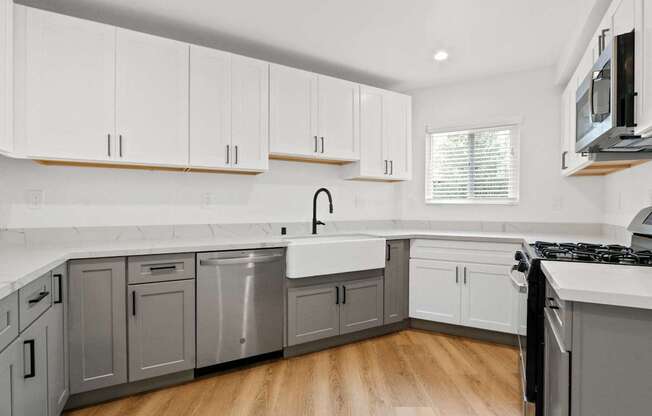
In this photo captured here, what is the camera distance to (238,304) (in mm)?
2650

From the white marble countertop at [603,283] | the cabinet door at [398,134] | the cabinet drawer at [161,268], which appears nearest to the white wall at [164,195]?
the cabinet door at [398,134]

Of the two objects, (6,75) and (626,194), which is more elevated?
(6,75)

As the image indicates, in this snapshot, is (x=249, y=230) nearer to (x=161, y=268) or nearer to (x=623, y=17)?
(x=161, y=268)

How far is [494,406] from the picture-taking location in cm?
222

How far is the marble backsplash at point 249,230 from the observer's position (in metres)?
2.54

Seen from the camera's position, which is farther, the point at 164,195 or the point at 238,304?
the point at 164,195

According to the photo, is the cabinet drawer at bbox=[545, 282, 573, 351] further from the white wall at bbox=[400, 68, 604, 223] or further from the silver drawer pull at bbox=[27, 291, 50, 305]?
the white wall at bbox=[400, 68, 604, 223]

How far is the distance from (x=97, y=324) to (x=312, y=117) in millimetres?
2232

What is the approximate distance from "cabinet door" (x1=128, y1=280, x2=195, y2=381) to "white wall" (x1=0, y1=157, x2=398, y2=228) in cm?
73

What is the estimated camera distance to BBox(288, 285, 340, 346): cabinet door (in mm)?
2893

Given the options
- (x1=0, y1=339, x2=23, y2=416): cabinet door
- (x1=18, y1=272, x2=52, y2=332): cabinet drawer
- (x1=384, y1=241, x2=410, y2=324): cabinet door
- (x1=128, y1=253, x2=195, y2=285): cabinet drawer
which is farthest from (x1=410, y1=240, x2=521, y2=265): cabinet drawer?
(x1=0, y1=339, x2=23, y2=416): cabinet door

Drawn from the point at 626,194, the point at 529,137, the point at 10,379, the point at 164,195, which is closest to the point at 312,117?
the point at 164,195

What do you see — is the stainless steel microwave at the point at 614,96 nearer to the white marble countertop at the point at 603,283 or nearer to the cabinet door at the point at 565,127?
the white marble countertop at the point at 603,283

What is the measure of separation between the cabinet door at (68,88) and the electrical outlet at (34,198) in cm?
40
